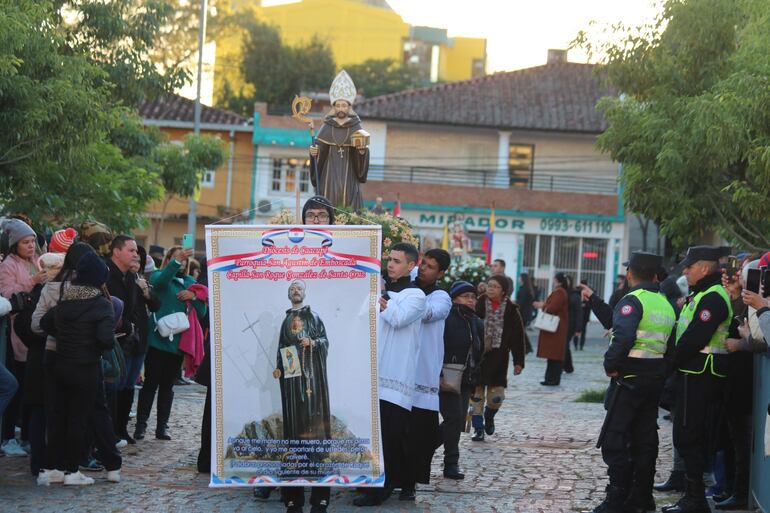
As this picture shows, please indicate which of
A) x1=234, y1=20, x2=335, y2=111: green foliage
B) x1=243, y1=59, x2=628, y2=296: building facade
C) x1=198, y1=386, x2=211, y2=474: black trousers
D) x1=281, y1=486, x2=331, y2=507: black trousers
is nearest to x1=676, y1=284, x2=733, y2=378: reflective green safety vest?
x1=281, y1=486, x2=331, y2=507: black trousers

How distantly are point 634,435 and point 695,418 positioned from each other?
50 centimetres

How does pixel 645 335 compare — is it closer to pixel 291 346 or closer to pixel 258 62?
pixel 291 346

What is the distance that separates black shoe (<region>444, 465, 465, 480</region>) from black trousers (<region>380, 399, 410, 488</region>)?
1.27 m

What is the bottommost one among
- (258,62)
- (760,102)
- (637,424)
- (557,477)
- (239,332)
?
(557,477)

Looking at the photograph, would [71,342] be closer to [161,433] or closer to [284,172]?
[161,433]

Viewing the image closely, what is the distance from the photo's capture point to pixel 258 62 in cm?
5847

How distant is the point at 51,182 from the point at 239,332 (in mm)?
11216

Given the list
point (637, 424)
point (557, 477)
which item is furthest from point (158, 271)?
point (637, 424)

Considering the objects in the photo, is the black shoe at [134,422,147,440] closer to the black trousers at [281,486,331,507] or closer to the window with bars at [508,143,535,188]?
the black trousers at [281,486,331,507]

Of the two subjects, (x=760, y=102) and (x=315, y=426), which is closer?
(x=315, y=426)

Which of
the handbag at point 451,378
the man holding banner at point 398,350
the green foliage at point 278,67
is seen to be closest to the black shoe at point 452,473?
the handbag at point 451,378

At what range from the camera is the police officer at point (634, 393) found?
30.3 feet

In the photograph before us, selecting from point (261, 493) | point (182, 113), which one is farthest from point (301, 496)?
point (182, 113)

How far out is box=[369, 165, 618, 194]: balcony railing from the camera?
50.1 metres
